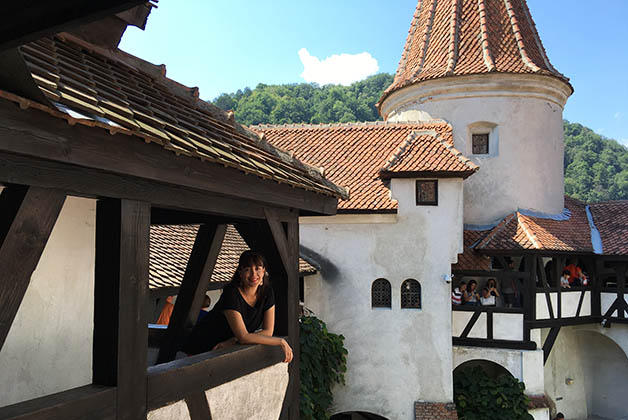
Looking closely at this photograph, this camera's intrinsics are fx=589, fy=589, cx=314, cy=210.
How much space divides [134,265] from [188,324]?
1698 millimetres

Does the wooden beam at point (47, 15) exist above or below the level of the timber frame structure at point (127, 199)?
above

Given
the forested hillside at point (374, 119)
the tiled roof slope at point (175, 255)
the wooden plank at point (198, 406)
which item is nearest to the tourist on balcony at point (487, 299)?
the tiled roof slope at point (175, 255)

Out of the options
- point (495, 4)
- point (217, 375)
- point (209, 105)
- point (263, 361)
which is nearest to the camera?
point (217, 375)

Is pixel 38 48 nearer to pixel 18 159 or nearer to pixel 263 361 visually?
pixel 18 159

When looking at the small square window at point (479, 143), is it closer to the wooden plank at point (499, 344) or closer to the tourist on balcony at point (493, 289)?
the tourist on balcony at point (493, 289)

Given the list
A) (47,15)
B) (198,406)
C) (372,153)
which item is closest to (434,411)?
(372,153)

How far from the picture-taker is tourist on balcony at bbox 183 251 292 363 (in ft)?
12.8

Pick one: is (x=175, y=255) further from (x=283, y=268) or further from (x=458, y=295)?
(x=458, y=295)

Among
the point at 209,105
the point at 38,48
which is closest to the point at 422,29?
the point at 209,105

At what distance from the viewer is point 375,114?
43.9 meters

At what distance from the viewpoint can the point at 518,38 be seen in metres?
16.1

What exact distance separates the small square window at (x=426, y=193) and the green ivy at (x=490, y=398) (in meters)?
4.34

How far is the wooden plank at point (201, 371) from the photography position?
318 centimetres

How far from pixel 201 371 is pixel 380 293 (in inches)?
399
